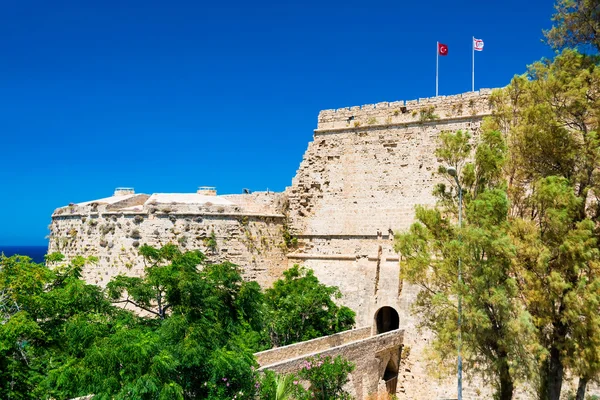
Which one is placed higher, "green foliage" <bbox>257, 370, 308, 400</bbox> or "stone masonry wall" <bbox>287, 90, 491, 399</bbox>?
"stone masonry wall" <bbox>287, 90, 491, 399</bbox>

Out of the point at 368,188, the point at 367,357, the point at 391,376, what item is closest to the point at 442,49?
the point at 368,188

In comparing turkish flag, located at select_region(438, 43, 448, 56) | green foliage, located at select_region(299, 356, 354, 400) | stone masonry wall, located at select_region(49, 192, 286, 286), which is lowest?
green foliage, located at select_region(299, 356, 354, 400)

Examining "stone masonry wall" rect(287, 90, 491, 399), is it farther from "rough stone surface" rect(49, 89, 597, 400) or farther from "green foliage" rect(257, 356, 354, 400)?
"green foliage" rect(257, 356, 354, 400)

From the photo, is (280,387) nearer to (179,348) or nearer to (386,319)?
(179,348)

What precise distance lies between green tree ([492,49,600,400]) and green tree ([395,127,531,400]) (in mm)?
425

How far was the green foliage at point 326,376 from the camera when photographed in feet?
45.0

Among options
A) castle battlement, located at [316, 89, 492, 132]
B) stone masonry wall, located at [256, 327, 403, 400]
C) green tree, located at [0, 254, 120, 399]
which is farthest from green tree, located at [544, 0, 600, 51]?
green tree, located at [0, 254, 120, 399]

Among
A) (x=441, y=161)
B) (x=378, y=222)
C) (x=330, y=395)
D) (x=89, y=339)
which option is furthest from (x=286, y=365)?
(x=441, y=161)

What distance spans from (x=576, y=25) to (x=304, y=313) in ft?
37.7

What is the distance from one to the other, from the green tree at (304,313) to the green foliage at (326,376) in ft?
11.6

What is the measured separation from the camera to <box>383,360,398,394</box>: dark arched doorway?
17748mm

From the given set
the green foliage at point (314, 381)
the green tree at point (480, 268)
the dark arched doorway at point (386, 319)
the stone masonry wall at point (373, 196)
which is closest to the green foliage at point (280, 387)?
the green foliage at point (314, 381)

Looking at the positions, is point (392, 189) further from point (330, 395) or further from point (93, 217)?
point (93, 217)

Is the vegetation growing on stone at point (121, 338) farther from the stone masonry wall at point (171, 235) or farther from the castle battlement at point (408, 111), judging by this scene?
the castle battlement at point (408, 111)
